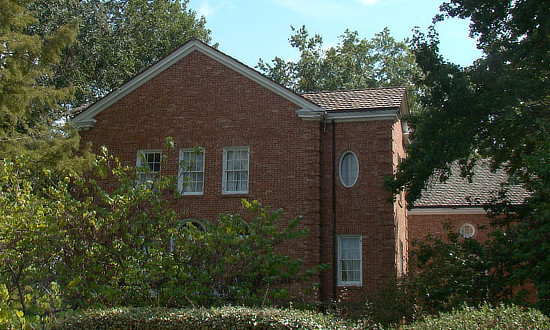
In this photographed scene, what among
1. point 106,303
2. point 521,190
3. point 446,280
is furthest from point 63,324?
point 521,190

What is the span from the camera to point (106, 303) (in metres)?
12.6

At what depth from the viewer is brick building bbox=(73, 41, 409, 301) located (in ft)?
65.6

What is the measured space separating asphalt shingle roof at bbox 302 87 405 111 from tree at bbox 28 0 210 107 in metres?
14.3

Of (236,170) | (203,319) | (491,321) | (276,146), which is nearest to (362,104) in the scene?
(276,146)

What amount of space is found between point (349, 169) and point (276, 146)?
104 inches

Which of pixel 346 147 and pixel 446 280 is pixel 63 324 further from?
pixel 346 147

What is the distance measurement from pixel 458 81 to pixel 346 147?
17.5 feet

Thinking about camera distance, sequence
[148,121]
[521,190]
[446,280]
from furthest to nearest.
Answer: [521,190] < [148,121] < [446,280]

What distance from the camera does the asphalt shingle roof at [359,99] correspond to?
2075 centimetres

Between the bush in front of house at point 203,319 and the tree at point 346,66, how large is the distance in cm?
2899

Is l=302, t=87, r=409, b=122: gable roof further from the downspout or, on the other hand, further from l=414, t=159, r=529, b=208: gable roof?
l=414, t=159, r=529, b=208: gable roof

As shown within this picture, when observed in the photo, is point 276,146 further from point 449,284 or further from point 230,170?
point 449,284

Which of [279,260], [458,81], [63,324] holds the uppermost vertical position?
[458,81]

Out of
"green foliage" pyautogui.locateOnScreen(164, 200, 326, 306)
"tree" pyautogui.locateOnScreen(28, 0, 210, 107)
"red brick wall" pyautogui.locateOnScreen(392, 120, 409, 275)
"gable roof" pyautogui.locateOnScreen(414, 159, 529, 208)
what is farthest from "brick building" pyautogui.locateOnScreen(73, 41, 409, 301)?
"tree" pyautogui.locateOnScreen(28, 0, 210, 107)
